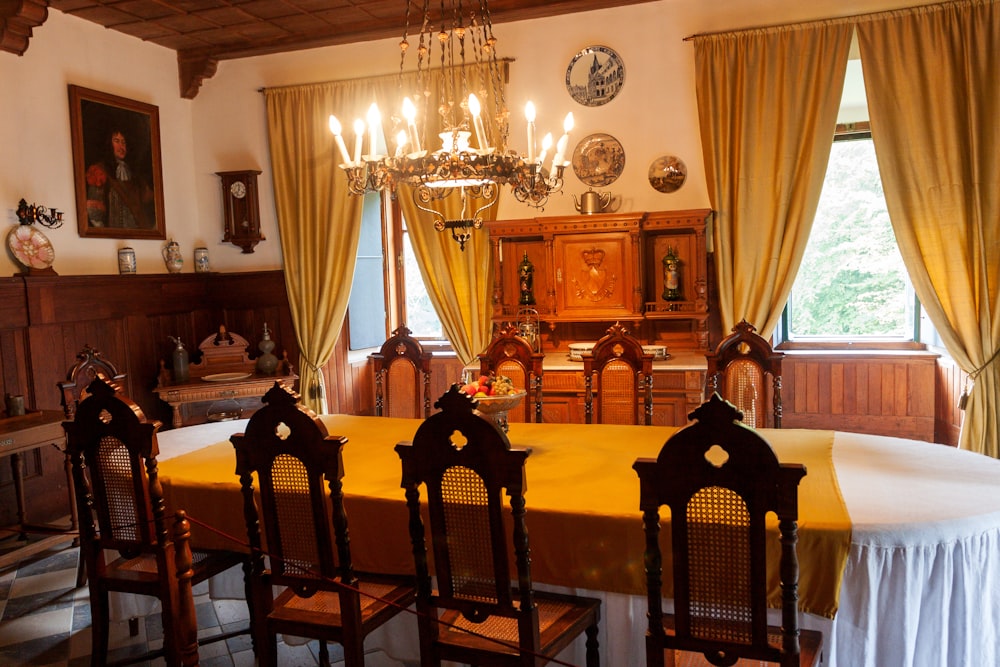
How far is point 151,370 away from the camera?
18.9 ft

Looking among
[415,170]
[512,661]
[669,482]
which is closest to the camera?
[669,482]

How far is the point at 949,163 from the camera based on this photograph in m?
4.81

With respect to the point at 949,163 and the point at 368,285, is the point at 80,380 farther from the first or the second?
the point at 949,163

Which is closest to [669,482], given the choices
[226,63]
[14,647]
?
[14,647]

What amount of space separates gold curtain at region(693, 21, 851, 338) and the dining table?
229cm

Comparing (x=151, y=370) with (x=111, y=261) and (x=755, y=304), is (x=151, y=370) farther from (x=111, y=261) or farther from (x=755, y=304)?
(x=755, y=304)

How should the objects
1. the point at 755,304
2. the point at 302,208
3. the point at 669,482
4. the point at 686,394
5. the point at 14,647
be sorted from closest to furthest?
the point at 669,482
the point at 14,647
the point at 686,394
the point at 755,304
the point at 302,208

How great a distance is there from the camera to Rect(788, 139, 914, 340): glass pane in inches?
235

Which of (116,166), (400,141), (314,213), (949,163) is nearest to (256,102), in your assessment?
(314,213)

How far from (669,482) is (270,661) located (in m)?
1.40

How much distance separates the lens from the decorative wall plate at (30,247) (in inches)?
189

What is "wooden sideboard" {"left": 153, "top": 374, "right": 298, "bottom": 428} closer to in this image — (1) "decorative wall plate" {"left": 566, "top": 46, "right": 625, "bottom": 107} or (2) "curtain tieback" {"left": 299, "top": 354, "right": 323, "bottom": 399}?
(2) "curtain tieback" {"left": 299, "top": 354, "right": 323, "bottom": 399}

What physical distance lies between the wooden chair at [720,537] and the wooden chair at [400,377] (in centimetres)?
241

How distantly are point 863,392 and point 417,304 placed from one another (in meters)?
3.60
